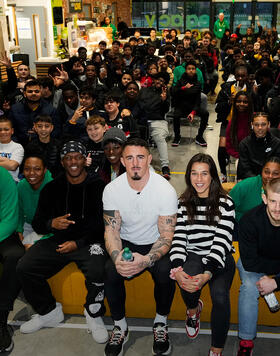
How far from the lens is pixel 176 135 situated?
8.17 m

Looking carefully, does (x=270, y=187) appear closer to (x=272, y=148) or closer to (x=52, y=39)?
(x=272, y=148)

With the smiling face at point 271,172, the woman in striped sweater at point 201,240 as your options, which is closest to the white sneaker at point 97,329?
the woman in striped sweater at point 201,240

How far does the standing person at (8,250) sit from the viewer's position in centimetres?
322

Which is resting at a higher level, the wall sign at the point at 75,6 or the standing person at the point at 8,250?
the wall sign at the point at 75,6

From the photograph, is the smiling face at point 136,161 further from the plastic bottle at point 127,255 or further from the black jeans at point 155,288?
the black jeans at point 155,288

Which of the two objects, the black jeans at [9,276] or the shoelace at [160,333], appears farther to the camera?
the black jeans at [9,276]

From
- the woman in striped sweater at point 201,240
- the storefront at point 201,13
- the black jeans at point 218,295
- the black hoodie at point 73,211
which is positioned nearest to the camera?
the black jeans at point 218,295

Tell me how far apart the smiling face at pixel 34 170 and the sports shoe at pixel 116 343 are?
1441 millimetres

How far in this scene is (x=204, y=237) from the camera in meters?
3.14

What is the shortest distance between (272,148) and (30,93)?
3.30 m

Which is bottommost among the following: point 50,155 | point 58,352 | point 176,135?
point 58,352

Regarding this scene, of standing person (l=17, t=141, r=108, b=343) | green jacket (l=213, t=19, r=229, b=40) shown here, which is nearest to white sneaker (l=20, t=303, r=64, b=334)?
standing person (l=17, t=141, r=108, b=343)

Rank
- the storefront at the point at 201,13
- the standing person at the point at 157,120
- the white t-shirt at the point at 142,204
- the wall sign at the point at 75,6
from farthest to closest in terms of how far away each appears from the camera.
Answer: the storefront at the point at 201,13, the wall sign at the point at 75,6, the standing person at the point at 157,120, the white t-shirt at the point at 142,204

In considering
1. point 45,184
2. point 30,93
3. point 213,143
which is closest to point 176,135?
point 213,143
